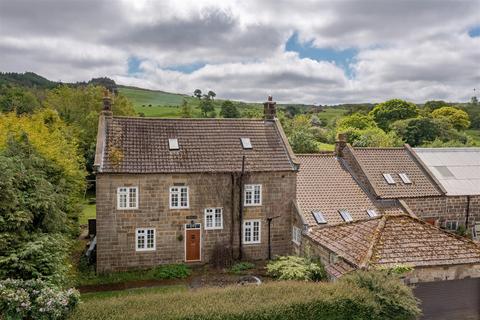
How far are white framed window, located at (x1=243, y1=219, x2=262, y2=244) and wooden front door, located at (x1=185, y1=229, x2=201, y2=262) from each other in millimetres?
3094

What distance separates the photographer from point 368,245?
16344 mm

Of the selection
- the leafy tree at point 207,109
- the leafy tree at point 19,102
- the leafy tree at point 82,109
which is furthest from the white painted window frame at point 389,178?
the leafy tree at point 207,109

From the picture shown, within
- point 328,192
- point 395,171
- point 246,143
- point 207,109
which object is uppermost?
point 207,109

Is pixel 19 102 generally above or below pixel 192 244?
above

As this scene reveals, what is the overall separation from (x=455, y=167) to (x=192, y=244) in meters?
21.9

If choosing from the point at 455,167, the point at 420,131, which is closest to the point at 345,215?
the point at 455,167

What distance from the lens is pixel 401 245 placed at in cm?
1603

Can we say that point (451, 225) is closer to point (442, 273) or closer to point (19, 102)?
point (442, 273)

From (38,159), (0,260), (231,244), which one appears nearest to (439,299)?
(231,244)

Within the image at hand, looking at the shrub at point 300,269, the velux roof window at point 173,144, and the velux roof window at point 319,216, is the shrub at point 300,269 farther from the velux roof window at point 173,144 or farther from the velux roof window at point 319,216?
the velux roof window at point 173,144

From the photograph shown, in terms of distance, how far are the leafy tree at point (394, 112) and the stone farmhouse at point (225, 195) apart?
53618mm

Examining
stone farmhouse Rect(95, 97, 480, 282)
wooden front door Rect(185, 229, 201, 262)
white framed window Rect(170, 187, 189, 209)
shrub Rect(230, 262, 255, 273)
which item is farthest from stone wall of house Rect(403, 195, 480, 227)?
white framed window Rect(170, 187, 189, 209)

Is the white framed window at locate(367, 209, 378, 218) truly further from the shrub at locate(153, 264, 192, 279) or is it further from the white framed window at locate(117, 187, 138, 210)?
the white framed window at locate(117, 187, 138, 210)

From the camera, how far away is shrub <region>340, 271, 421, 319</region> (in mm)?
13664
